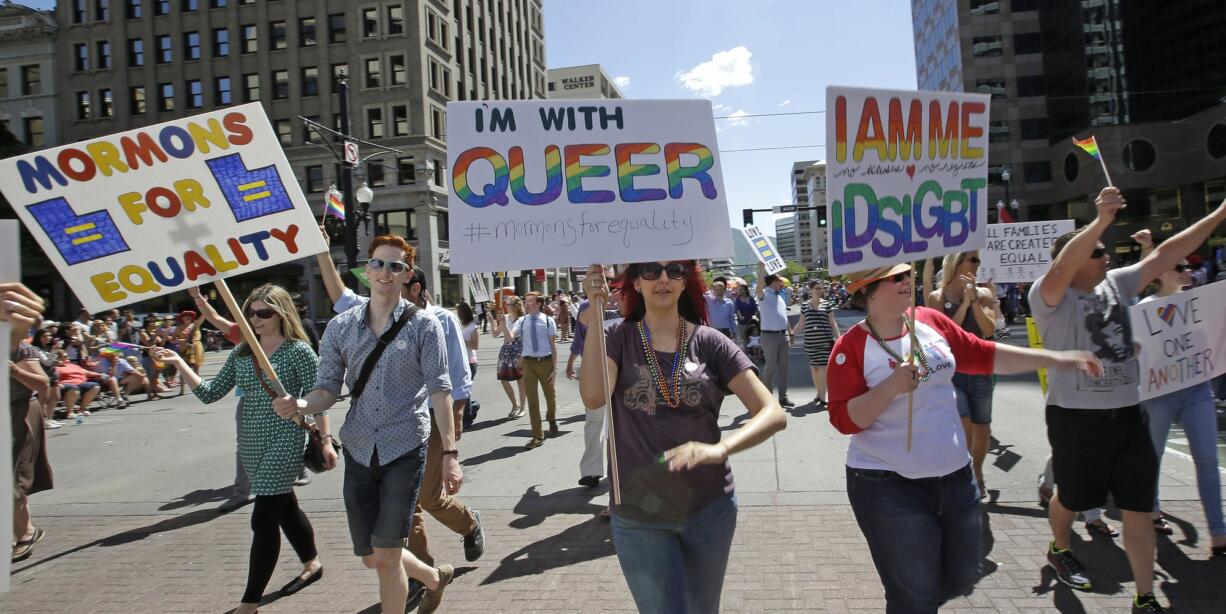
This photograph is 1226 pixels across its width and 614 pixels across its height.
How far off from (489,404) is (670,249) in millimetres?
9462

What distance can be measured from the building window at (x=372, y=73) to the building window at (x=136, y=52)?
14323 millimetres

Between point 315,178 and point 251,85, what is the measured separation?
24.4 feet

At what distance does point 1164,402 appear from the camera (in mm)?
4230

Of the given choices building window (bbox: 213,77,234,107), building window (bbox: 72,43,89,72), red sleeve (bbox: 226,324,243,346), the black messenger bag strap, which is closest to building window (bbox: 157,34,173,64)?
building window (bbox: 213,77,234,107)

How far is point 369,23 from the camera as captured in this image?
43781 mm

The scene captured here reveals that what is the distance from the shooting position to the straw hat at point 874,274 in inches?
118

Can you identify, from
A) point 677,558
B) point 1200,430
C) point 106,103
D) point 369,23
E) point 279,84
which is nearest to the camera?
point 677,558

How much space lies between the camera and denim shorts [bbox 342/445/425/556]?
3354mm

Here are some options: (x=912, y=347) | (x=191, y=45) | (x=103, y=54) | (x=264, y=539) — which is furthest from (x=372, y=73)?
(x=912, y=347)

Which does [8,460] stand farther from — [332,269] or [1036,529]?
[1036,529]

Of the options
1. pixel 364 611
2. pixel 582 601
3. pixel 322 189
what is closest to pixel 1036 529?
pixel 582 601

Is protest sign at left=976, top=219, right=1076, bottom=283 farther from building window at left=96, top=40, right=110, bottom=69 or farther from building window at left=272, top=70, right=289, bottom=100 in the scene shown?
building window at left=96, top=40, right=110, bottom=69

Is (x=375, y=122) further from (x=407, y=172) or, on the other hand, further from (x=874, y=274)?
(x=874, y=274)

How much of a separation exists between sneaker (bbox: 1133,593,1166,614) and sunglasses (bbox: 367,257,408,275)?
13.0ft
